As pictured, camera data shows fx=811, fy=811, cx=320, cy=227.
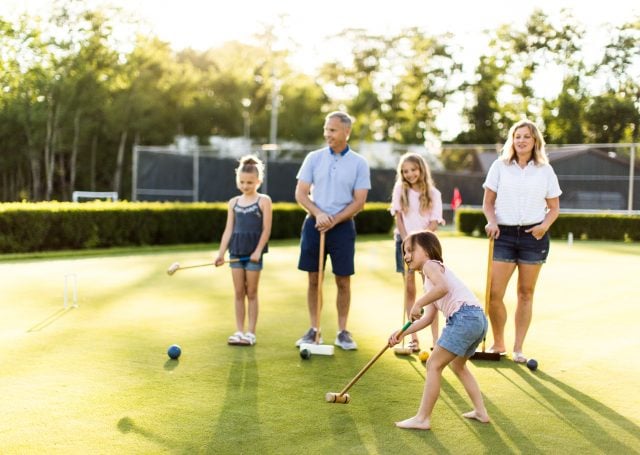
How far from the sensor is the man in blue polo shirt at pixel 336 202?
19.3 feet

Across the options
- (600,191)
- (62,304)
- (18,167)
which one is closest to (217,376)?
(62,304)

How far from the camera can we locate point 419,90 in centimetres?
4300

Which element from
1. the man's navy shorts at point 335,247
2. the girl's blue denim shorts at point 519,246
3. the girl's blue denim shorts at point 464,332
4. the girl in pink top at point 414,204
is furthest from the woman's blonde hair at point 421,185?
the girl's blue denim shorts at point 464,332

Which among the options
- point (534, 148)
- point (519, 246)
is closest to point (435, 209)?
point (519, 246)

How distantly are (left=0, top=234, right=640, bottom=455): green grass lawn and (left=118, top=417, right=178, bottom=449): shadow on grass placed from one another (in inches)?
0.5

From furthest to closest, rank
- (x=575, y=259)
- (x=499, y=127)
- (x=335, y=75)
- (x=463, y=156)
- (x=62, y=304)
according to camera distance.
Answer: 1. (x=335, y=75)
2. (x=499, y=127)
3. (x=463, y=156)
4. (x=575, y=259)
5. (x=62, y=304)

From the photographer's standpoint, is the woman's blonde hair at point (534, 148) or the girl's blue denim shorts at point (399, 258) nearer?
the woman's blonde hair at point (534, 148)

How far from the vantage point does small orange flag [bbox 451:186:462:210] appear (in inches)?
843

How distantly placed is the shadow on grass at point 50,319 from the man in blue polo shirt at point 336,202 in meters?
2.19

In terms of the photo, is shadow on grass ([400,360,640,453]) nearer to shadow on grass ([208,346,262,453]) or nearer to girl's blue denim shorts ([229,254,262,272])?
shadow on grass ([208,346,262,453])

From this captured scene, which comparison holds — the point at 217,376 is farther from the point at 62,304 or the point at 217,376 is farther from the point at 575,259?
the point at 575,259

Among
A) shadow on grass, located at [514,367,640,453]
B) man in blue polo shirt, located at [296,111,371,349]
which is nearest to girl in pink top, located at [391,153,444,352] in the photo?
man in blue polo shirt, located at [296,111,371,349]

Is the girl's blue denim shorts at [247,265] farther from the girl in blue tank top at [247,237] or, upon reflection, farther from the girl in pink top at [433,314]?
the girl in pink top at [433,314]

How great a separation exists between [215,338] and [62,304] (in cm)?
231
